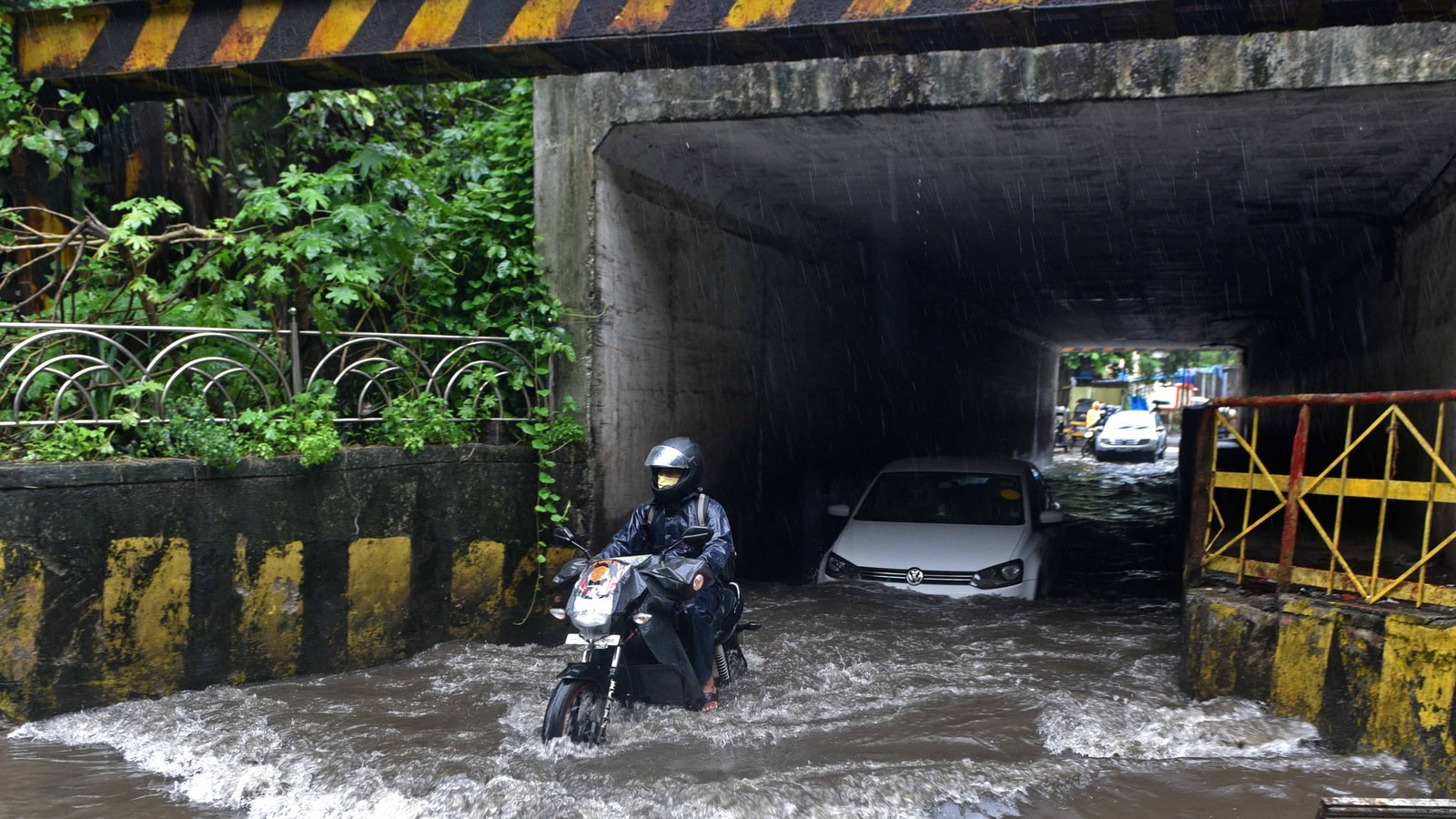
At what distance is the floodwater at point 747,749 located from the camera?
4582 millimetres

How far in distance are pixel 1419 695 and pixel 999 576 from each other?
11.7 ft

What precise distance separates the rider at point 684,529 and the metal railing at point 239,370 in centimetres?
221

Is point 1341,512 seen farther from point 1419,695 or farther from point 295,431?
point 295,431

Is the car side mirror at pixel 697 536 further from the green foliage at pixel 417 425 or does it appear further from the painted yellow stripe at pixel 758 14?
the green foliage at pixel 417 425

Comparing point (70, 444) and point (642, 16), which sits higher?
point (642, 16)

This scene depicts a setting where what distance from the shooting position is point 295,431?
21.0 ft

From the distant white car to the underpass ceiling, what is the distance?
18995 mm

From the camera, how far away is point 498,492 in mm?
7445

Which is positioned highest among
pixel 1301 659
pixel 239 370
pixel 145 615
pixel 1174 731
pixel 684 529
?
pixel 239 370

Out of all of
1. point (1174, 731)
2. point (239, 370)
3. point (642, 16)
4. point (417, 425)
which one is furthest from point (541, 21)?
point (1174, 731)

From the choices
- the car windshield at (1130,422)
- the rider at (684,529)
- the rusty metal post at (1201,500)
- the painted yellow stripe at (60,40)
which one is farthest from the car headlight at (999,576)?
the car windshield at (1130,422)

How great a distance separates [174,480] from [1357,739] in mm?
6244

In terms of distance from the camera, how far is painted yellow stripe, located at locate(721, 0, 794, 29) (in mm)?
4695

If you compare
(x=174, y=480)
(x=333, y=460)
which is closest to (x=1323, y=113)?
(x=333, y=460)
